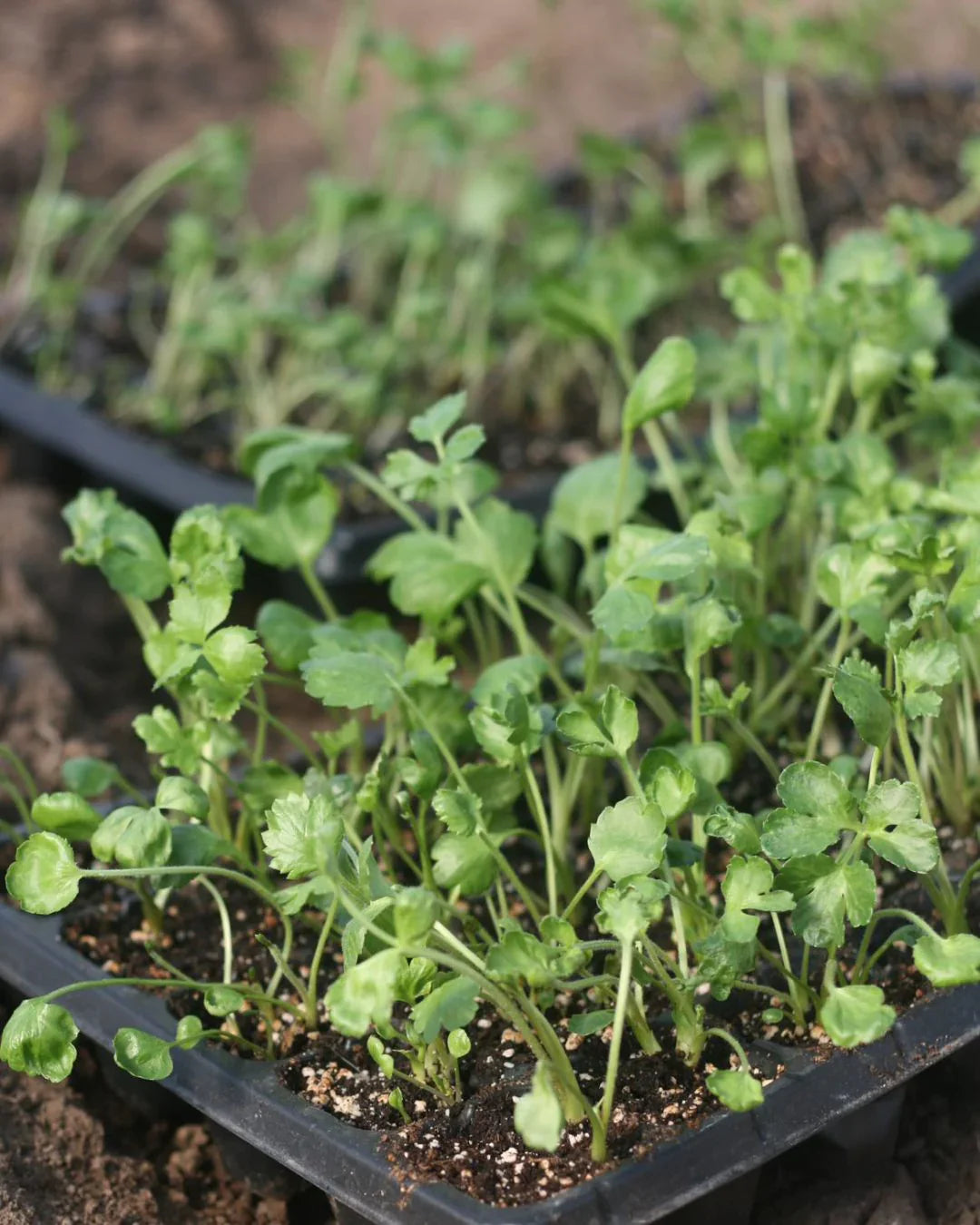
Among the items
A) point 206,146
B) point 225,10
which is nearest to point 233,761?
point 206,146

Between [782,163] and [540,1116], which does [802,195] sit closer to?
[782,163]

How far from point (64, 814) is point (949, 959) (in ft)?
1.93

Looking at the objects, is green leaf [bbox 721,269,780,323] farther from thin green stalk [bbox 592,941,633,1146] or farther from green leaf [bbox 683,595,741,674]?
thin green stalk [bbox 592,941,633,1146]

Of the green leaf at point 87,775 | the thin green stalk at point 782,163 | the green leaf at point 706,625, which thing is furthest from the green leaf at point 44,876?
the thin green stalk at point 782,163

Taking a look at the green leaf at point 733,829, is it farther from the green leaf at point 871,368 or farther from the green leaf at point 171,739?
the green leaf at point 871,368

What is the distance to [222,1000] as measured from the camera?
112cm

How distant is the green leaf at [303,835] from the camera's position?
98cm

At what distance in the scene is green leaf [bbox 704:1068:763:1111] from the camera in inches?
38.2

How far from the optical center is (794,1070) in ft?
3.48

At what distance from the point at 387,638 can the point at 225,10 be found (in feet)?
9.16

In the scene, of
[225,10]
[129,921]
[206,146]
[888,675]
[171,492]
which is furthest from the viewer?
[225,10]

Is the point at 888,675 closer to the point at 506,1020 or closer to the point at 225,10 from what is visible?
the point at 506,1020

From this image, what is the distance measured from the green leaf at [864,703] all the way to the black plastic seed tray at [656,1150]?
0.61 ft

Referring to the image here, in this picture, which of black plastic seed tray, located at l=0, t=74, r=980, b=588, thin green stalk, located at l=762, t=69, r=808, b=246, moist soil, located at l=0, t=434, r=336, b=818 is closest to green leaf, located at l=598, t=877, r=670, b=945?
moist soil, located at l=0, t=434, r=336, b=818
